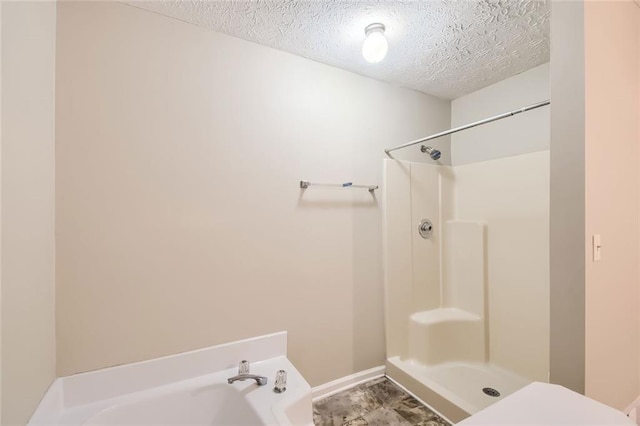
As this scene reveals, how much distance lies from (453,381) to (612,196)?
1585 millimetres

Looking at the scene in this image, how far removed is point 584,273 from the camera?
931 mm

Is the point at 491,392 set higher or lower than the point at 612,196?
lower

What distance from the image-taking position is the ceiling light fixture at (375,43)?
1.41 metres

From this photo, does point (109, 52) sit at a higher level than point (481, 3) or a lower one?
lower

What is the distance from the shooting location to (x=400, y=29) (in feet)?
4.81

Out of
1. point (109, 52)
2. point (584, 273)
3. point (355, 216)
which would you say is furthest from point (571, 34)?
point (109, 52)

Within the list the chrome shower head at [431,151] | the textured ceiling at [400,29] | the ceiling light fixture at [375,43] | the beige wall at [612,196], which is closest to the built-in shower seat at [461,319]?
the chrome shower head at [431,151]

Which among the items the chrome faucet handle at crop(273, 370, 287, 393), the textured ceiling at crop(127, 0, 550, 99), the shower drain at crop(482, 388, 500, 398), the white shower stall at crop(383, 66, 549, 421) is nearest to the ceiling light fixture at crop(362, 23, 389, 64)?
the textured ceiling at crop(127, 0, 550, 99)

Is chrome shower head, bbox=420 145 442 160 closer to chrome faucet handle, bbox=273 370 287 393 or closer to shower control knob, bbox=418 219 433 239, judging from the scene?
shower control knob, bbox=418 219 433 239

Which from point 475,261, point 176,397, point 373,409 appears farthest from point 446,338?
point 176,397

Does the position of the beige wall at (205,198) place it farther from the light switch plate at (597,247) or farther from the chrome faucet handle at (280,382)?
the light switch plate at (597,247)

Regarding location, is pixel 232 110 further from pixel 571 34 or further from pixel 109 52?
pixel 571 34

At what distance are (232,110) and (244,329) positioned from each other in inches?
50.0

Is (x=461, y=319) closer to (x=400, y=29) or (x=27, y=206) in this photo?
(x=400, y=29)
